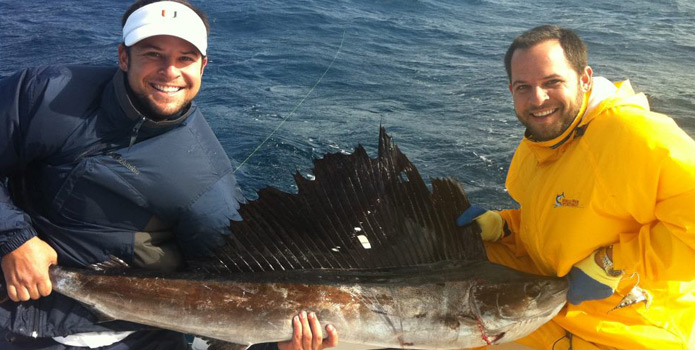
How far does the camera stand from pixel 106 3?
11.6 meters

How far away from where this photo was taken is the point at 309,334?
82.0 inches

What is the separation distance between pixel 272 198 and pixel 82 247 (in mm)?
730

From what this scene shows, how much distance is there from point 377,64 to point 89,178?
23.7 ft

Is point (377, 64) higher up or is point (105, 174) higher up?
point (377, 64)

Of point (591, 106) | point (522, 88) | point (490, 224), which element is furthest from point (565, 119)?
point (490, 224)

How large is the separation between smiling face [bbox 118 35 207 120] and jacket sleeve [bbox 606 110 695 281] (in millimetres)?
1532

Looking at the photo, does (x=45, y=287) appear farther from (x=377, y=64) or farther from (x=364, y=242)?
(x=377, y=64)

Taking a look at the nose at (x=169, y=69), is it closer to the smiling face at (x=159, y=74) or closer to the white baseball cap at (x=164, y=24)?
the smiling face at (x=159, y=74)

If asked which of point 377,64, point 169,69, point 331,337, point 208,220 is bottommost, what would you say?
point 331,337

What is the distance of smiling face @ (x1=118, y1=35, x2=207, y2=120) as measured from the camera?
6.88 feet

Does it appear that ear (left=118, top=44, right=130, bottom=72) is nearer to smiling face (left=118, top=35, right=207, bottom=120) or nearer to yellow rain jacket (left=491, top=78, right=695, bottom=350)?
smiling face (left=118, top=35, right=207, bottom=120)

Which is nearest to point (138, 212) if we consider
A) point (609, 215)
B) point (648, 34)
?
point (609, 215)

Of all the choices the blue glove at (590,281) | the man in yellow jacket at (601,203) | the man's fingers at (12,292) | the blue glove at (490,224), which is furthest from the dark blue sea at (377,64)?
the man's fingers at (12,292)

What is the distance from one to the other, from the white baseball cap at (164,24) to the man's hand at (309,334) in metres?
1.08
